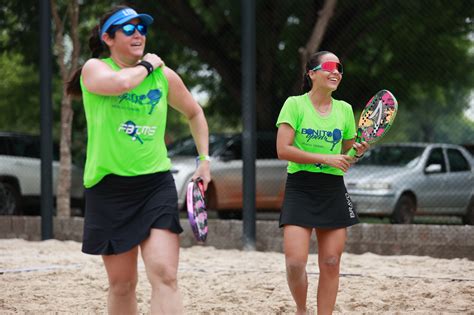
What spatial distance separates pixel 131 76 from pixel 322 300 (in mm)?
1939

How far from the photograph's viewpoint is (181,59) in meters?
15.1

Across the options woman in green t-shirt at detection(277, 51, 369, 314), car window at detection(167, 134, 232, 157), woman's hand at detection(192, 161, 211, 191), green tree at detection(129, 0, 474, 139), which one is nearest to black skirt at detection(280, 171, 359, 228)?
woman in green t-shirt at detection(277, 51, 369, 314)

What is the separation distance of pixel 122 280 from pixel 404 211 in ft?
22.8

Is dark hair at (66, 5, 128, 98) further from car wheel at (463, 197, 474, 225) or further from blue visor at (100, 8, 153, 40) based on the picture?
car wheel at (463, 197, 474, 225)

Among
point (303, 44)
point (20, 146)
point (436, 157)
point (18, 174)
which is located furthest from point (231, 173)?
point (20, 146)

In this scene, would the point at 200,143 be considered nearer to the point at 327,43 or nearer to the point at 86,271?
the point at 86,271

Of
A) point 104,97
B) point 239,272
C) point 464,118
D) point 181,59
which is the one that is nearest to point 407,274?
point 239,272

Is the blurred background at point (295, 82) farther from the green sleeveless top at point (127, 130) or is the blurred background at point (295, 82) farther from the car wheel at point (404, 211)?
the green sleeveless top at point (127, 130)

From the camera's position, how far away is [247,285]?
7121 mm

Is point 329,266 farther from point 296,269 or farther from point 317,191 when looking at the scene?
point 317,191

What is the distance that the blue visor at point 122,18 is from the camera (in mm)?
4160

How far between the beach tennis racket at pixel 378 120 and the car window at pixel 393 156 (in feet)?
21.0

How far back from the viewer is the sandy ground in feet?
20.8

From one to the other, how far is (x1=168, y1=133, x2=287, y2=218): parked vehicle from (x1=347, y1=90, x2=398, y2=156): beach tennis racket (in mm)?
6104
